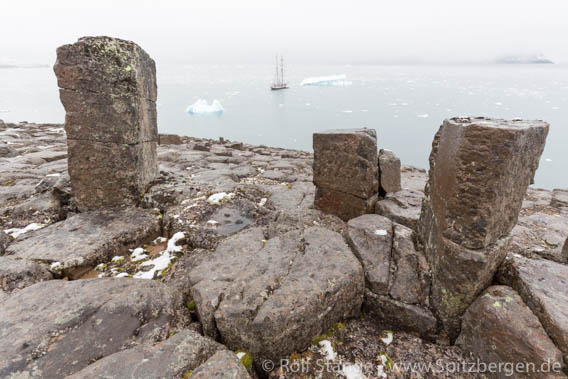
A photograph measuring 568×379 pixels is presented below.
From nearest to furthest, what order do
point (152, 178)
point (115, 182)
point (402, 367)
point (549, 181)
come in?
point (402, 367), point (115, 182), point (152, 178), point (549, 181)

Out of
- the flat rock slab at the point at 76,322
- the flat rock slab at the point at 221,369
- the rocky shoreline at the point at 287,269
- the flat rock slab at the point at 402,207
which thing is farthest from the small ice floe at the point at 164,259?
the flat rock slab at the point at 402,207

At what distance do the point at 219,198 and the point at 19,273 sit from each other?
8.96ft

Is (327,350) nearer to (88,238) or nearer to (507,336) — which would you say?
(507,336)

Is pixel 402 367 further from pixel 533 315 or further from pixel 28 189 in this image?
pixel 28 189

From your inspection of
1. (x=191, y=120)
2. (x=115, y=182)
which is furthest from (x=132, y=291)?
(x=191, y=120)

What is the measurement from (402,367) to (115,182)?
481cm

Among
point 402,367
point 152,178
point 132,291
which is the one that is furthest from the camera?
point 152,178

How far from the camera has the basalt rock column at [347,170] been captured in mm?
4027

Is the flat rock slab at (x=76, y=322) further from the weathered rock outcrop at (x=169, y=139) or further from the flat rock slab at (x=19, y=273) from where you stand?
the weathered rock outcrop at (x=169, y=139)

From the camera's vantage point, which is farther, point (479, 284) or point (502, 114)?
point (502, 114)

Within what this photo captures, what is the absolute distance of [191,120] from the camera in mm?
47375

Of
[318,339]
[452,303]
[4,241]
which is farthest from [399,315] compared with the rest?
[4,241]

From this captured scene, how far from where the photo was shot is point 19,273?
298 centimetres

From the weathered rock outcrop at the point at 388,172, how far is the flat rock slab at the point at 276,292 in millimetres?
1701
